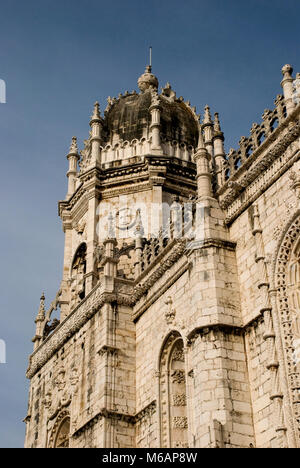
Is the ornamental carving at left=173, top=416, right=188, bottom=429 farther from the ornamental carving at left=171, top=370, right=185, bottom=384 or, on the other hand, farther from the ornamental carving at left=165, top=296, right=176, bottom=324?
the ornamental carving at left=165, top=296, right=176, bottom=324

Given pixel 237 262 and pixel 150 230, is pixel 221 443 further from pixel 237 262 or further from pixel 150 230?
pixel 150 230

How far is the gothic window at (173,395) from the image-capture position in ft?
59.7

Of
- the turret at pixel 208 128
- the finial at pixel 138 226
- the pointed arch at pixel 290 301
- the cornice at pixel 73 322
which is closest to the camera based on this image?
the pointed arch at pixel 290 301

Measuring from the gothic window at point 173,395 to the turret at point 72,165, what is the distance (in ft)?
33.4

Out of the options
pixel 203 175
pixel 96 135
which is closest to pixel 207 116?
pixel 96 135

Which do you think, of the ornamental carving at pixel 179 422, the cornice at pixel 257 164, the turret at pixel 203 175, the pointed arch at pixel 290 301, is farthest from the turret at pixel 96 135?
the pointed arch at pixel 290 301

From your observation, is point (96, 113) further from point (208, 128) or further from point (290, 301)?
point (290, 301)

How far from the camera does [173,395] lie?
1883 centimetres

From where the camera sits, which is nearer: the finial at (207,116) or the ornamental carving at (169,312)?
the ornamental carving at (169,312)

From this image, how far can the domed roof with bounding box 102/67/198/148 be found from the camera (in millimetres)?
27328

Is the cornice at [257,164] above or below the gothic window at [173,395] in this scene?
above

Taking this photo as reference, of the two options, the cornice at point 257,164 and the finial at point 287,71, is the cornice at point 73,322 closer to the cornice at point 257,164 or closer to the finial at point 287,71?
the cornice at point 257,164

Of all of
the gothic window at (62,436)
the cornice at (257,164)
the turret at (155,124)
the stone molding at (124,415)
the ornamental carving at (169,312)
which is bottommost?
the stone molding at (124,415)

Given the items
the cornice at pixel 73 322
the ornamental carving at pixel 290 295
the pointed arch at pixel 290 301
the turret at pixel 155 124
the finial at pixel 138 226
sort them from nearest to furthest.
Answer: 1. the pointed arch at pixel 290 301
2. the ornamental carving at pixel 290 295
3. the cornice at pixel 73 322
4. the finial at pixel 138 226
5. the turret at pixel 155 124
